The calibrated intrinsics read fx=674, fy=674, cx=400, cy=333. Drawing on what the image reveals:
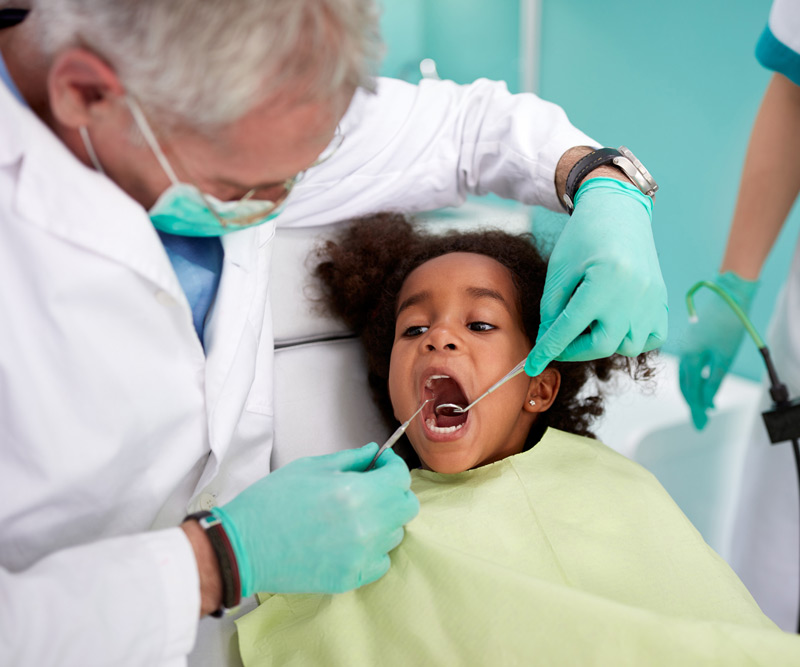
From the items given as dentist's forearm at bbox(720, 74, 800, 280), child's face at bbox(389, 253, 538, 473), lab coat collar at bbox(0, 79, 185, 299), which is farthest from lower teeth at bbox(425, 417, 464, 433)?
dentist's forearm at bbox(720, 74, 800, 280)

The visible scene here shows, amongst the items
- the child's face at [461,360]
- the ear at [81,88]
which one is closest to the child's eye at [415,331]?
the child's face at [461,360]

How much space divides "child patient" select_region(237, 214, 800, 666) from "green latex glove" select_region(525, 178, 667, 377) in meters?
0.16

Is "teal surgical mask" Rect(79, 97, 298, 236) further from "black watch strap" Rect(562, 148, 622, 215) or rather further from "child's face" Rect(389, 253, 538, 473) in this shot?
"black watch strap" Rect(562, 148, 622, 215)

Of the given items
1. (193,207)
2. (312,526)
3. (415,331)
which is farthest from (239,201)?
(415,331)

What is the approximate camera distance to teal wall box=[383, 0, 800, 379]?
2.24 m

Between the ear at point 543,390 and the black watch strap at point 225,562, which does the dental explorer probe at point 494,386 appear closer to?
the ear at point 543,390

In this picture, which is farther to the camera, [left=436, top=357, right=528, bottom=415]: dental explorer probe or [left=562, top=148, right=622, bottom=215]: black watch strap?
[left=562, top=148, right=622, bottom=215]: black watch strap

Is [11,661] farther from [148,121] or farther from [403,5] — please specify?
[403,5]

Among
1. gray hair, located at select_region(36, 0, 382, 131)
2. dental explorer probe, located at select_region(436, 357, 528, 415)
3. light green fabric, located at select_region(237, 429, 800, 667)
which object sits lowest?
light green fabric, located at select_region(237, 429, 800, 667)

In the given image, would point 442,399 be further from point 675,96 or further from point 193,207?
point 675,96

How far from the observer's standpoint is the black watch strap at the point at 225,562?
861 millimetres

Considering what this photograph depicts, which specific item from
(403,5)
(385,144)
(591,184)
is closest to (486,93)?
(385,144)

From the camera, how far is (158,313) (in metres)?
0.94

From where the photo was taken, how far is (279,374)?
1.53 metres
